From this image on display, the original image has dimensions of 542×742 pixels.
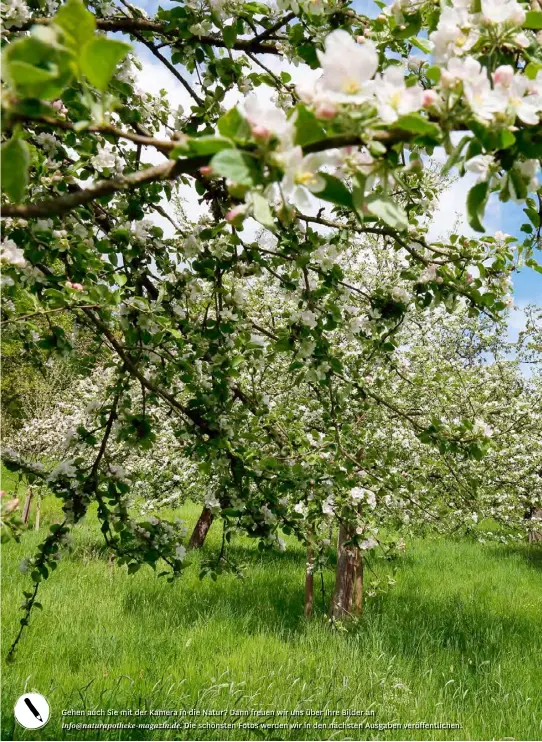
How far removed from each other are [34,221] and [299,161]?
1391 mm

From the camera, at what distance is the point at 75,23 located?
0.63 meters

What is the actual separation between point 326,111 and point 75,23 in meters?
0.30

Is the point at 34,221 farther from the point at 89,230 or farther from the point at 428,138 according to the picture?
the point at 428,138

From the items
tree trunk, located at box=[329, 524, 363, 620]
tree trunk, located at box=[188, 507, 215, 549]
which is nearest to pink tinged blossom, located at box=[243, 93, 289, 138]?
tree trunk, located at box=[329, 524, 363, 620]

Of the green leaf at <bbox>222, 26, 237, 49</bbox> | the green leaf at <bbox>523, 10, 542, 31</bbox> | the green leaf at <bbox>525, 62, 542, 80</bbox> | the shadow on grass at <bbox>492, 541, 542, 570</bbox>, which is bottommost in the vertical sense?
the shadow on grass at <bbox>492, 541, 542, 570</bbox>

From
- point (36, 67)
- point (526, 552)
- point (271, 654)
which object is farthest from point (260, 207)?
point (526, 552)

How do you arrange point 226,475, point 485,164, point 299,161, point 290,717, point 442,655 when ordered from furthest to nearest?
1. point 442,655
2. point 290,717
3. point 226,475
4. point 485,164
5. point 299,161

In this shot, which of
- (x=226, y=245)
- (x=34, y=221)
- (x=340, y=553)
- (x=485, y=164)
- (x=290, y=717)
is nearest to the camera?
(x=485, y=164)

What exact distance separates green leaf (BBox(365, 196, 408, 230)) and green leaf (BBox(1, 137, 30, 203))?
45cm

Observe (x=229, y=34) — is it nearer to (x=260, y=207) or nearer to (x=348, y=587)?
(x=260, y=207)

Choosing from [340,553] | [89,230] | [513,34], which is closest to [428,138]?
[513,34]

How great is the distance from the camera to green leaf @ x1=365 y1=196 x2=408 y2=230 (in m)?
0.77

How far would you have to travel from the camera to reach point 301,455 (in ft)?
8.48

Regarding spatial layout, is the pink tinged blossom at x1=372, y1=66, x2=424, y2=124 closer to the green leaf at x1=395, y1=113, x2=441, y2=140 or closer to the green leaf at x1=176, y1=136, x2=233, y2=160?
the green leaf at x1=395, y1=113, x2=441, y2=140
